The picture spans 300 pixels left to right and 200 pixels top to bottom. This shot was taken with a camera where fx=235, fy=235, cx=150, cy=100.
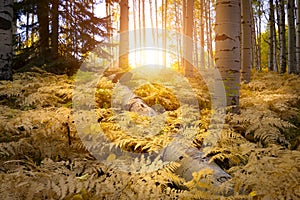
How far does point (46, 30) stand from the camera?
347 inches

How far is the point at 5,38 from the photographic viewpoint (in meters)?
5.58

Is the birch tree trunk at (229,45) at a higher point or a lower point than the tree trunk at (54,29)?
lower

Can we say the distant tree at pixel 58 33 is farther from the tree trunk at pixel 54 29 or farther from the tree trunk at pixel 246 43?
the tree trunk at pixel 246 43

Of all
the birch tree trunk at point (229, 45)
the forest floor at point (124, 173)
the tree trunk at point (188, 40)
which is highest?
the tree trunk at point (188, 40)

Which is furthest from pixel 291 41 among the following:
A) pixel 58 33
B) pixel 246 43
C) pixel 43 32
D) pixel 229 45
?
pixel 43 32

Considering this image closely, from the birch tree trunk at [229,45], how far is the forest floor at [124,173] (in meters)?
0.55

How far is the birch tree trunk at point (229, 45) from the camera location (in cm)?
399

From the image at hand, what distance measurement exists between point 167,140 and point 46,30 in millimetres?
7914

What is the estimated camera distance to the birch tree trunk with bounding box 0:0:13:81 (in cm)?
551

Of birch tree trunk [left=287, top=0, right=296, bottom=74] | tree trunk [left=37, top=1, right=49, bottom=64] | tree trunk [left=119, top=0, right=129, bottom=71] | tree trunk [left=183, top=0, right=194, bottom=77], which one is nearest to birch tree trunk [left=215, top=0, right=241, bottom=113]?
tree trunk [left=183, top=0, right=194, bottom=77]

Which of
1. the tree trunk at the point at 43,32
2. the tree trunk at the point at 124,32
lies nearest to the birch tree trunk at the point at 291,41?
the tree trunk at the point at 124,32

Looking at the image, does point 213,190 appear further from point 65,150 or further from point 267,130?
point 65,150

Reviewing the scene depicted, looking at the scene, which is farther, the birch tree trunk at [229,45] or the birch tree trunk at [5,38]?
the birch tree trunk at [5,38]

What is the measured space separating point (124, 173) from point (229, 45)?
2930mm
